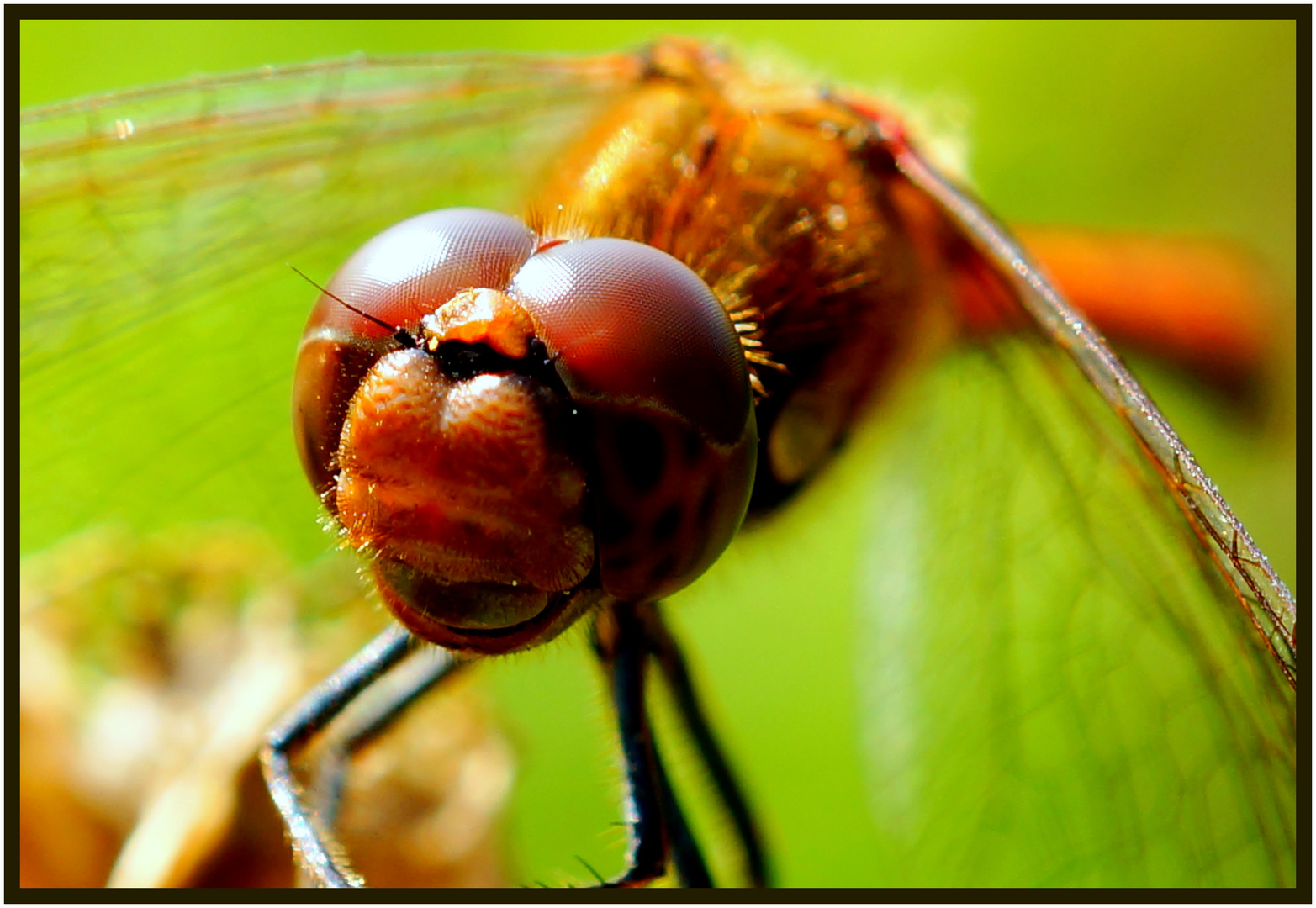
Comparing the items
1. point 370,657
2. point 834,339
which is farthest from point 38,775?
point 834,339

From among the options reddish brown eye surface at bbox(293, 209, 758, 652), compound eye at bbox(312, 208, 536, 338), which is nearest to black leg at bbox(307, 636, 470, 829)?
reddish brown eye surface at bbox(293, 209, 758, 652)

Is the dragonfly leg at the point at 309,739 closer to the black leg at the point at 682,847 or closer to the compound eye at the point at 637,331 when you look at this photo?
the black leg at the point at 682,847

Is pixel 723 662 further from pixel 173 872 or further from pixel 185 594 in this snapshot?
pixel 173 872

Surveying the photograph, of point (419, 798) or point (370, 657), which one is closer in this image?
point (370, 657)

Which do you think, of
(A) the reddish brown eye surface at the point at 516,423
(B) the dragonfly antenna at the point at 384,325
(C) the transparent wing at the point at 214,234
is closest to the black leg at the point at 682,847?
(A) the reddish brown eye surface at the point at 516,423

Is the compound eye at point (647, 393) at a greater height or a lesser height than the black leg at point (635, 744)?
greater

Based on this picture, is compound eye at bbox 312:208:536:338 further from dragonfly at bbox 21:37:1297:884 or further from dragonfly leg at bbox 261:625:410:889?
dragonfly at bbox 21:37:1297:884

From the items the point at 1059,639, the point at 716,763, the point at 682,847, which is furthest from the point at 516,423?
the point at 1059,639
